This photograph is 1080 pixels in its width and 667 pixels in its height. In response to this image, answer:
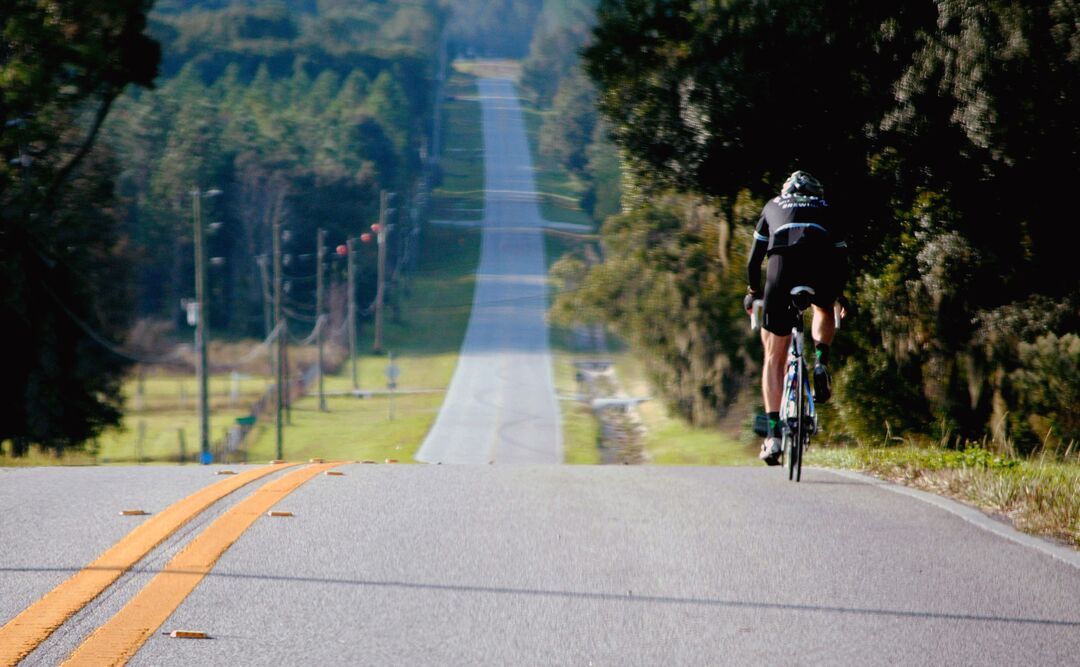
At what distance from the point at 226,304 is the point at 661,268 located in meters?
51.8

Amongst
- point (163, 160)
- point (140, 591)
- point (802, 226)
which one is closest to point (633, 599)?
point (140, 591)

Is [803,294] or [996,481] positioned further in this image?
[803,294]

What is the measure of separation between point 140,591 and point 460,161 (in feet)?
425

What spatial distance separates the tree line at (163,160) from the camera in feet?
96.6

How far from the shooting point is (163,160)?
84.7 meters

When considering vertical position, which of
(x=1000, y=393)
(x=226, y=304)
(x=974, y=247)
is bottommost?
(x=226, y=304)

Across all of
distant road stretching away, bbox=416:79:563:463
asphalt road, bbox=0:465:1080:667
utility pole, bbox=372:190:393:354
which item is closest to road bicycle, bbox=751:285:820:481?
asphalt road, bbox=0:465:1080:667

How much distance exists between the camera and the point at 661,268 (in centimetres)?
3378

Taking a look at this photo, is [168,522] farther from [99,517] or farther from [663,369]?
[663,369]

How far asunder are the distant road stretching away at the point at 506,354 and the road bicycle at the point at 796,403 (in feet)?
105

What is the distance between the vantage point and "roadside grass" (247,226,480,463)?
4788 cm

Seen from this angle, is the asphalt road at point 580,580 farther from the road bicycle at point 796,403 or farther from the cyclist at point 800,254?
the cyclist at point 800,254

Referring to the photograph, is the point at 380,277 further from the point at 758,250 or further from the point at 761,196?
the point at 758,250

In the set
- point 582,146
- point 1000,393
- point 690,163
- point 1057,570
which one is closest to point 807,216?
point 1057,570
